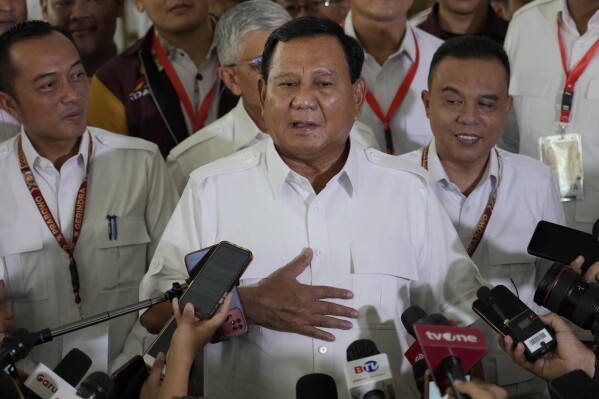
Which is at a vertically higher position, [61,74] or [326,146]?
[61,74]

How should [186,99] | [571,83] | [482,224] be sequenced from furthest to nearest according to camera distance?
[186,99] → [571,83] → [482,224]

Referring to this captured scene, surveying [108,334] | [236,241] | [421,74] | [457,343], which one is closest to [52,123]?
[108,334]

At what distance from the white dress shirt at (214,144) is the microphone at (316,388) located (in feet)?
5.83

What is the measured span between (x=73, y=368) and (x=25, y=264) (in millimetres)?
1177

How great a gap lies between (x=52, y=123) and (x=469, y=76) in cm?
159

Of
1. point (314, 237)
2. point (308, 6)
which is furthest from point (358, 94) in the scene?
point (308, 6)

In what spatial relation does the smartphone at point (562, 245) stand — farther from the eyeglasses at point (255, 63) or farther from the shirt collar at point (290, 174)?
the eyeglasses at point (255, 63)

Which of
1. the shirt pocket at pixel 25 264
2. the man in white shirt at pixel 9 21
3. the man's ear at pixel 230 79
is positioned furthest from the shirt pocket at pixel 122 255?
the man in white shirt at pixel 9 21

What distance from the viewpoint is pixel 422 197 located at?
2689 millimetres

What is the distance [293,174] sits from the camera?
264 cm

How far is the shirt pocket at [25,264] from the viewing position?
3201 millimetres

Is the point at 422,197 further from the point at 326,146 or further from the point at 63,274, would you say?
the point at 63,274

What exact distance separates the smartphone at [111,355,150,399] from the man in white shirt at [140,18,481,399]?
0.77 ft

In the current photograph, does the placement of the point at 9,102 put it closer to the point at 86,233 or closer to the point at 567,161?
the point at 86,233
